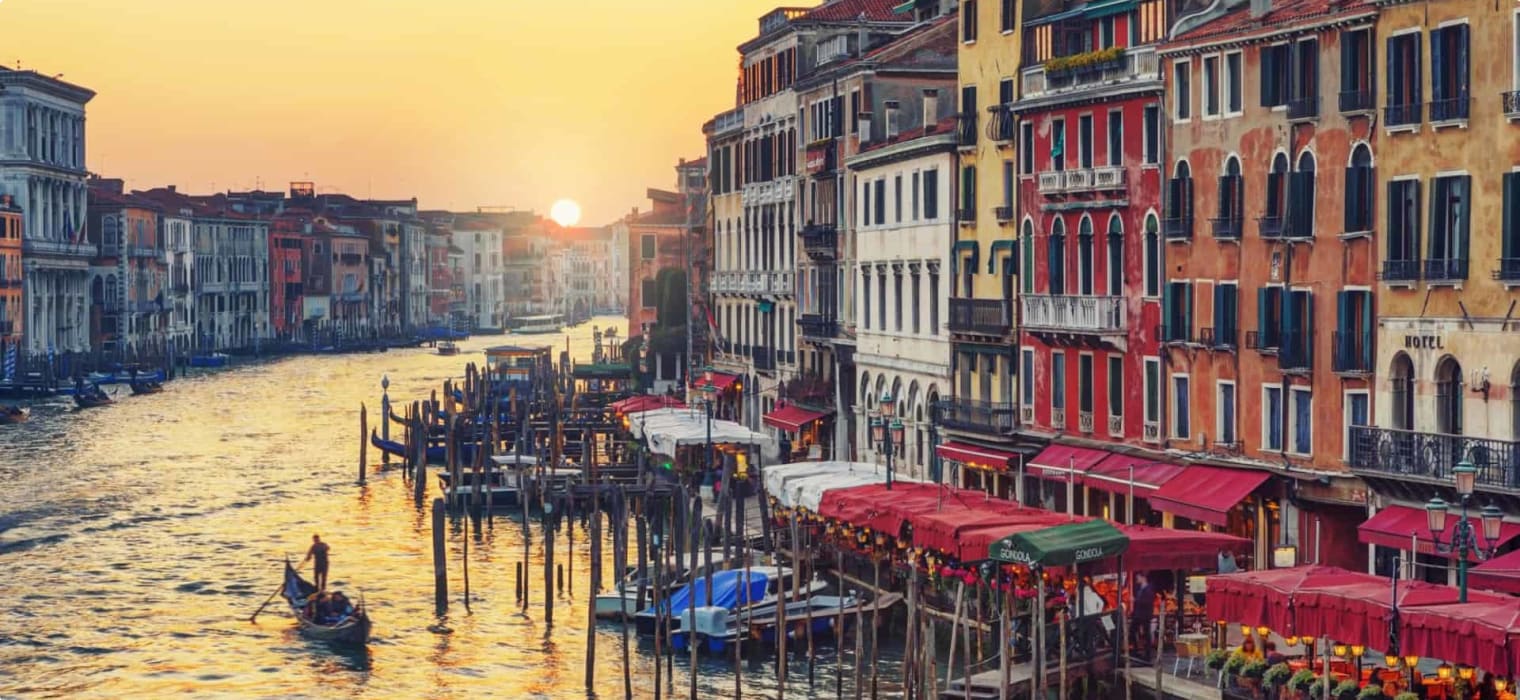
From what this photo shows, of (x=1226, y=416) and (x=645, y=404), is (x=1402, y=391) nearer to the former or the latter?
(x=1226, y=416)

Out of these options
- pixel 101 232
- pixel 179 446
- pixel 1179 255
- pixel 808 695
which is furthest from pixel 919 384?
pixel 101 232

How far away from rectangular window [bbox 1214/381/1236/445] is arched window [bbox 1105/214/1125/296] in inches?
132

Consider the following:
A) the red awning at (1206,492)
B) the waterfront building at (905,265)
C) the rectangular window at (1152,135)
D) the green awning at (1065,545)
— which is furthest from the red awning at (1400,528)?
the waterfront building at (905,265)

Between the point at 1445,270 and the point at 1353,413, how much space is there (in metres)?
2.57

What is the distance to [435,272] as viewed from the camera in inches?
7185

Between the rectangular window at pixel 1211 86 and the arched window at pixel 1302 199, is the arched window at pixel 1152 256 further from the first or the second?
the arched window at pixel 1302 199

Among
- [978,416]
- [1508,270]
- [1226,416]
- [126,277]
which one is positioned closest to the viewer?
[1508,270]

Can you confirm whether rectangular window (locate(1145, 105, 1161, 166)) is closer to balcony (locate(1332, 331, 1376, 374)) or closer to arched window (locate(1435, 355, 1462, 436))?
balcony (locate(1332, 331, 1376, 374))

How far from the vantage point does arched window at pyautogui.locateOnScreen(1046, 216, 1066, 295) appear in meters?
35.0

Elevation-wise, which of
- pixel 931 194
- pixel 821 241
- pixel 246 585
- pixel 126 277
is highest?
pixel 931 194

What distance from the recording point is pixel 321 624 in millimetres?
33562

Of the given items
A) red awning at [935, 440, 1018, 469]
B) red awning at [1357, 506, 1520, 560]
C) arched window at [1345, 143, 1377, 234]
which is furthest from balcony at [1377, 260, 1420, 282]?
red awning at [935, 440, 1018, 469]

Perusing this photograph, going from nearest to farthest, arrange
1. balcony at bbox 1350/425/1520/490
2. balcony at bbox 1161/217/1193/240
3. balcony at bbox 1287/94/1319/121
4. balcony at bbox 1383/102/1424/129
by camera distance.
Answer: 1. balcony at bbox 1350/425/1520/490
2. balcony at bbox 1383/102/1424/129
3. balcony at bbox 1287/94/1319/121
4. balcony at bbox 1161/217/1193/240

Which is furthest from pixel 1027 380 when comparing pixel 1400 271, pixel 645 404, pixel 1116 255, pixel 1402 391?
pixel 645 404
